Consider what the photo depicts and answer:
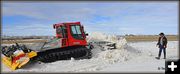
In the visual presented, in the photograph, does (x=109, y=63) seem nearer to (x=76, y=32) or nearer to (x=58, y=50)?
(x=58, y=50)

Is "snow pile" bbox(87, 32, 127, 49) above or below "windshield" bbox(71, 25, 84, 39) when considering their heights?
below

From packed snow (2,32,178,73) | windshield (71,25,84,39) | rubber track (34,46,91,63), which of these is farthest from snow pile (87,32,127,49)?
rubber track (34,46,91,63)

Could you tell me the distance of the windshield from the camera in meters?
18.7

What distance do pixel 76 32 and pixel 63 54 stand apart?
1.61 m

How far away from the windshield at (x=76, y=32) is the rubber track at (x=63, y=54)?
0.65 meters

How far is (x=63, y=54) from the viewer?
1778cm

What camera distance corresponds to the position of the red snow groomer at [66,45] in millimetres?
17531

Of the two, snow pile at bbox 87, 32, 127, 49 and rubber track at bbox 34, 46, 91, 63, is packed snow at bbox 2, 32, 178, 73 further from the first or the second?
rubber track at bbox 34, 46, 91, 63

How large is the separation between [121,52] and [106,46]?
1.46 metres

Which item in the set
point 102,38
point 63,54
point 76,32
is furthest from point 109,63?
point 102,38

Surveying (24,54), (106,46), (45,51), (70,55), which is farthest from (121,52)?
(24,54)

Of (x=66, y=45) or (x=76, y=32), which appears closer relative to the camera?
(x=66, y=45)

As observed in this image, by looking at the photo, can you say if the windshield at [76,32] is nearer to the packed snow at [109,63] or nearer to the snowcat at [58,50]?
the snowcat at [58,50]

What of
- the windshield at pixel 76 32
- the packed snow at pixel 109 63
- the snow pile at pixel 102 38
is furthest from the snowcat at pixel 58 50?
the snow pile at pixel 102 38
